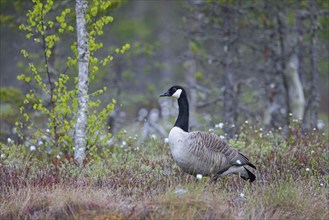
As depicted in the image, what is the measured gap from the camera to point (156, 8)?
144 ft

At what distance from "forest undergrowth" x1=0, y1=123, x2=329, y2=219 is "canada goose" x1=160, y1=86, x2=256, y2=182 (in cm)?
21

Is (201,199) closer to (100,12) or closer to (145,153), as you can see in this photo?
(145,153)

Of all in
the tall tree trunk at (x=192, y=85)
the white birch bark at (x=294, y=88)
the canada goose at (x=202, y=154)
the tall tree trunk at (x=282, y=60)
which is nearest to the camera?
the canada goose at (x=202, y=154)

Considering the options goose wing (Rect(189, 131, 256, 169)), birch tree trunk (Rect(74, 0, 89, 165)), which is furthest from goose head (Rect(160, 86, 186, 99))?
birch tree trunk (Rect(74, 0, 89, 165))

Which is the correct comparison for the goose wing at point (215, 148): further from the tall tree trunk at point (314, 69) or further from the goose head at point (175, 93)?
the tall tree trunk at point (314, 69)

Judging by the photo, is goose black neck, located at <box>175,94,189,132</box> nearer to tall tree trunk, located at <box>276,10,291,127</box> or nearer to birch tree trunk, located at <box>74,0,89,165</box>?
birch tree trunk, located at <box>74,0,89,165</box>

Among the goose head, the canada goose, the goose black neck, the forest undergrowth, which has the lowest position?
the forest undergrowth

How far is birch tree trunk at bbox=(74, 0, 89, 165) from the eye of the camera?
1137 centimetres

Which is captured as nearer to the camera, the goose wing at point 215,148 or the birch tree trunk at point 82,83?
the goose wing at point 215,148

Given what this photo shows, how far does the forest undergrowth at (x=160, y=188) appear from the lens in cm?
809

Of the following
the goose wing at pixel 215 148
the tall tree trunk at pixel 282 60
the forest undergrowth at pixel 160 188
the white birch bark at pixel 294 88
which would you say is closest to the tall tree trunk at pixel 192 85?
the tall tree trunk at pixel 282 60

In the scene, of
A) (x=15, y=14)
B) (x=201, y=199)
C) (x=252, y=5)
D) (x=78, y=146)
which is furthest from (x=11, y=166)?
(x=252, y=5)

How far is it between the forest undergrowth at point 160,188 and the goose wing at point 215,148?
1.29ft

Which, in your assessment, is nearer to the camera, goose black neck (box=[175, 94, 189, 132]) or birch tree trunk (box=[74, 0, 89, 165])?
goose black neck (box=[175, 94, 189, 132])
